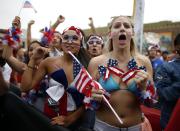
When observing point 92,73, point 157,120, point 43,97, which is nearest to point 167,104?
point 92,73

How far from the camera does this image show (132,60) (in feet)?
10.7

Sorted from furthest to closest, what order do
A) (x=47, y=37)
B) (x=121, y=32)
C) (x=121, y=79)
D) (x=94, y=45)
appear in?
(x=94, y=45), (x=47, y=37), (x=121, y=32), (x=121, y=79)

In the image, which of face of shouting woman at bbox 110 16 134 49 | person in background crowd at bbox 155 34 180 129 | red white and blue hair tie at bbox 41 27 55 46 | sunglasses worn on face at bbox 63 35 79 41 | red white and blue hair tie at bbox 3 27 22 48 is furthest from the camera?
red white and blue hair tie at bbox 41 27 55 46

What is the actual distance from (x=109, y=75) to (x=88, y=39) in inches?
104

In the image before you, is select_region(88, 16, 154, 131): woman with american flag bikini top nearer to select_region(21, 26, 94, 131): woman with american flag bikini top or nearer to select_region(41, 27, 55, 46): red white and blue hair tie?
select_region(21, 26, 94, 131): woman with american flag bikini top

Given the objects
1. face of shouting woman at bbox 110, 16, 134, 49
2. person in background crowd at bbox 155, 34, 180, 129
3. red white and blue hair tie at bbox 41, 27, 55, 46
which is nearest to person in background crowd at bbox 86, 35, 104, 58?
red white and blue hair tie at bbox 41, 27, 55, 46

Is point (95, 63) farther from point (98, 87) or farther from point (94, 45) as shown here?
point (94, 45)

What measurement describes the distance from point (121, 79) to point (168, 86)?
0.76m

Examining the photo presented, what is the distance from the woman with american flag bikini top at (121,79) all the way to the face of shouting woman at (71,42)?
512 mm

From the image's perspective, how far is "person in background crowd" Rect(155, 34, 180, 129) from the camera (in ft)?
11.7

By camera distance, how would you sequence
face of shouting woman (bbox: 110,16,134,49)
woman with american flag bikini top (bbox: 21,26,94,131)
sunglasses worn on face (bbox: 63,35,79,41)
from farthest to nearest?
sunglasses worn on face (bbox: 63,35,79,41) → woman with american flag bikini top (bbox: 21,26,94,131) → face of shouting woman (bbox: 110,16,134,49)

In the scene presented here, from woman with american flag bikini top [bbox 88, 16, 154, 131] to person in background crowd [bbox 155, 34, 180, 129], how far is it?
0.45m

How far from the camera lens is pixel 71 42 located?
12.4 ft

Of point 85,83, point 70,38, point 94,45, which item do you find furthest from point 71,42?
point 94,45
